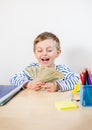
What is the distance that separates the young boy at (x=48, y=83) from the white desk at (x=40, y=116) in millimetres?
168

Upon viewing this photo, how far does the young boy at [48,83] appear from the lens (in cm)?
110

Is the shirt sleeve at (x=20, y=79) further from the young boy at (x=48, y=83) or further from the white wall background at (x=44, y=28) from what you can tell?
the white wall background at (x=44, y=28)

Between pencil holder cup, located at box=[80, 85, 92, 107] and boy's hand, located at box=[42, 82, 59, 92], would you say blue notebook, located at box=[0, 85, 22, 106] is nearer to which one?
boy's hand, located at box=[42, 82, 59, 92]

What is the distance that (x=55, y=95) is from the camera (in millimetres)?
986

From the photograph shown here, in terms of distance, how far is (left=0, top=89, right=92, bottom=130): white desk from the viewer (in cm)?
63

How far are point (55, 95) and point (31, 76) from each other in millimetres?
293

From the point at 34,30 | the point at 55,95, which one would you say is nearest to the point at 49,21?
the point at 34,30

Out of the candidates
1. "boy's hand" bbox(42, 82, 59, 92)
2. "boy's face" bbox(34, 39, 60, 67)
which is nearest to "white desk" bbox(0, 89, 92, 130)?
"boy's hand" bbox(42, 82, 59, 92)

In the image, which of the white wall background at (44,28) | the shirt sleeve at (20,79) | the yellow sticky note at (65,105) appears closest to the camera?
the yellow sticky note at (65,105)

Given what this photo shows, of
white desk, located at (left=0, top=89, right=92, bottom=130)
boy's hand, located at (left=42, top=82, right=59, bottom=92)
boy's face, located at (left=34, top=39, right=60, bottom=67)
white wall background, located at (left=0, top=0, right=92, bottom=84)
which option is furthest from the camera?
white wall background, located at (left=0, top=0, right=92, bottom=84)

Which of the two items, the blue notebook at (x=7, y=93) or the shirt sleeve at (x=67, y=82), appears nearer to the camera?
the blue notebook at (x=7, y=93)

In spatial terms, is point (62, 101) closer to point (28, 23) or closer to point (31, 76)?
point (31, 76)

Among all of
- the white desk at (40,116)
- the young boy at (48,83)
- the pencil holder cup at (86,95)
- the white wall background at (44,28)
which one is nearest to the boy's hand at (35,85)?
the young boy at (48,83)

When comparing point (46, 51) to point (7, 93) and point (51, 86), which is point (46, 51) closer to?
point (51, 86)
